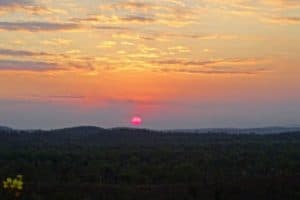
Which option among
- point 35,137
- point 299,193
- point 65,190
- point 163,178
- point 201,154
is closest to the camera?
point 299,193

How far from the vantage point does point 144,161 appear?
4634 centimetres

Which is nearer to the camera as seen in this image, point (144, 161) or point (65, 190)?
point (65, 190)

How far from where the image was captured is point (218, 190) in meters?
23.8

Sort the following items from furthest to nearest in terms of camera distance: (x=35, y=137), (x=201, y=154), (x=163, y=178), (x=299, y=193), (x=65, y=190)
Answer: (x=35, y=137) → (x=201, y=154) → (x=163, y=178) → (x=65, y=190) → (x=299, y=193)

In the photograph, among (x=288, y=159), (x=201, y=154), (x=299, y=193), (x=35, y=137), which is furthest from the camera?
(x=35, y=137)

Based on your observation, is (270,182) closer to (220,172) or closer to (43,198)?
(43,198)

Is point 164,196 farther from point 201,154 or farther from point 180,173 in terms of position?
point 201,154

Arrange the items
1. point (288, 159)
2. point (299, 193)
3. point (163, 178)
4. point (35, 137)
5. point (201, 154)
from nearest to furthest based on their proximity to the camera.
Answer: point (299, 193) → point (163, 178) → point (288, 159) → point (201, 154) → point (35, 137)

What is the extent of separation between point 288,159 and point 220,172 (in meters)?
9.50

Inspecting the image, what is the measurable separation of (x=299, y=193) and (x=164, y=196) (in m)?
4.81

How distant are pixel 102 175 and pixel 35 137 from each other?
52.1m

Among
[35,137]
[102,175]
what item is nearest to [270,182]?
[102,175]

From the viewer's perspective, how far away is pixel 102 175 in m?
37.7

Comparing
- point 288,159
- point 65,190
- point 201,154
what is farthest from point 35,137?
point 65,190
